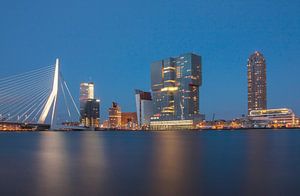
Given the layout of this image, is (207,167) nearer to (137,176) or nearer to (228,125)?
(137,176)

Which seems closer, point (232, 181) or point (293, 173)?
point (232, 181)

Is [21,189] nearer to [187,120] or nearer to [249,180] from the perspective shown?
[249,180]

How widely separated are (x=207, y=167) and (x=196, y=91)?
180 m

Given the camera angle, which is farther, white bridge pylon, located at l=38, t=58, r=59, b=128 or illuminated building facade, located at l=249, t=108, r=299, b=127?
illuminated building facade, located at l=249, t=108, r=299, b=127

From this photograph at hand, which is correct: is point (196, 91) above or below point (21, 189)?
above

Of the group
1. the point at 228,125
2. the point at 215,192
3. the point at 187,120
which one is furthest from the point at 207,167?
the point at 228,125

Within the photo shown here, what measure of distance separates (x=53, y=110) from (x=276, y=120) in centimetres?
13676

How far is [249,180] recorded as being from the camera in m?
16.6

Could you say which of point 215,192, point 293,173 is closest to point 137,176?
point 215,192

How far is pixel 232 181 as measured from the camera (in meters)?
16.3

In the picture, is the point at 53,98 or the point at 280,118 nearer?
the point at 53,98

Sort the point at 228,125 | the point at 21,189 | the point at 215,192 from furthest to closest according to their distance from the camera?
the point at 228,125 < the point at 21,189 < the point at 215,192

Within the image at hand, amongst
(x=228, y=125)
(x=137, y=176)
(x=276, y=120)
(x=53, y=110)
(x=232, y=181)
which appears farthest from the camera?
(x=228, y=125)

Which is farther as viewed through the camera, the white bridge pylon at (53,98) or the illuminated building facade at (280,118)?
the illuminated building facade at (280,118)
